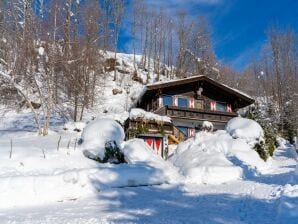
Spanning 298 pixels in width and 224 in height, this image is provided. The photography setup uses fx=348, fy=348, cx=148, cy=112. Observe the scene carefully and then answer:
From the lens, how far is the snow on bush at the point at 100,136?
15.4 metres

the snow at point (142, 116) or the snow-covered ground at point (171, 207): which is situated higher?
the snow at point (142, 116)

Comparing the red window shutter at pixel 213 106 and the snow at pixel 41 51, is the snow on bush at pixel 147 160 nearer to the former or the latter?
the snow at pixel 41 51

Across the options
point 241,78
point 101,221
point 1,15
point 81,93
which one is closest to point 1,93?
point 81,93

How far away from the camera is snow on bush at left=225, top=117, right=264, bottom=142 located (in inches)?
837

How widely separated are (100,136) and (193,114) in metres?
12.2

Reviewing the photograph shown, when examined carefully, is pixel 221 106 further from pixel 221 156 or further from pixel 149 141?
pixel 221 156

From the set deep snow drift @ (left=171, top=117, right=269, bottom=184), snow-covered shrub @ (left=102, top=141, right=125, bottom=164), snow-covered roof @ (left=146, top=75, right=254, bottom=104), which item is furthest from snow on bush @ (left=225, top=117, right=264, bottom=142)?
snow-covered shrub @ (left=102, top=141, right=125, bottom=164)

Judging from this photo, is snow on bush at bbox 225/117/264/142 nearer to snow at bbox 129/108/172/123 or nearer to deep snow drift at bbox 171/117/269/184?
deep snow drift at bbox 171/117/269/184

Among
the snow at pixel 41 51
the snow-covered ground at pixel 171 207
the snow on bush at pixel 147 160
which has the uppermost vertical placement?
the snow at pixel 41 51

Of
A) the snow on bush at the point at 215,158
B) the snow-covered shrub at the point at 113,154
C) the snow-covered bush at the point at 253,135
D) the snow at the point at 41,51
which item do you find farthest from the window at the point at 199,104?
the snow-covered shrub at the point at 113,154

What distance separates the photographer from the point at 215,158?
644 inches

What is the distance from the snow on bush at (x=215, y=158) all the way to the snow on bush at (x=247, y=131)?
0.51 meters

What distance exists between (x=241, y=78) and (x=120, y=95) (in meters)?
25.0

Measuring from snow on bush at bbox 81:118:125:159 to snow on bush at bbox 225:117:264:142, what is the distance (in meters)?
8.19
